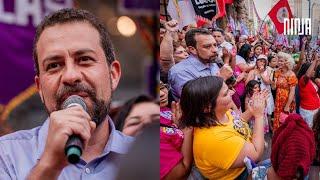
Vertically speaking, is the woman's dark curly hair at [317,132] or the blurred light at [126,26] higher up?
the blurred light at [126,26]

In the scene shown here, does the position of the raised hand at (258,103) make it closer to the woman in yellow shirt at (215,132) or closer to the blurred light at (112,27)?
the woman in yellow shirt at (215,132)

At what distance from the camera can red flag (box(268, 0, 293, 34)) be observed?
349cm

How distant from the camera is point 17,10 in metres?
2.80

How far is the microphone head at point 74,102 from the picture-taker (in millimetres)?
2679

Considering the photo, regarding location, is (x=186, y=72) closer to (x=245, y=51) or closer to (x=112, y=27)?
(x=245, y=51)

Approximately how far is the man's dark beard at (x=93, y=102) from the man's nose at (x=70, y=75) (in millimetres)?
23

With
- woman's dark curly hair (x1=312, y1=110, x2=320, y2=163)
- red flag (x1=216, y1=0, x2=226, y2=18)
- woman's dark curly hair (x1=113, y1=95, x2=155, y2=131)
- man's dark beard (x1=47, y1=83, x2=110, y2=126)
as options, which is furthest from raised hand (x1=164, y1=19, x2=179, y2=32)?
woman's dark curly hair (x1=312, y1=110, x2=320, y2=163)

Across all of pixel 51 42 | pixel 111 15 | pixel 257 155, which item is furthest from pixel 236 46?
pixel 51 42

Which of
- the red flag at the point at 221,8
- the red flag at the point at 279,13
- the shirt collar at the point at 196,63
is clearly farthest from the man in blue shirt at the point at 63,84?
the red flag at the point at 279,13

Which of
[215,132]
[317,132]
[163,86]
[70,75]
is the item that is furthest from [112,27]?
[317,132]

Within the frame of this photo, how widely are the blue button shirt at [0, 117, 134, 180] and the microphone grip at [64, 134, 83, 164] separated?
453 mm

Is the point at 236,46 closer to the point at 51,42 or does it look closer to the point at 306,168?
the point at 306,168

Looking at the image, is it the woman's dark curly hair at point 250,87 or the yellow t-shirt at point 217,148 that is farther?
the woman's dark curly hair at point 250,87

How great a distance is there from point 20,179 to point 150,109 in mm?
733
